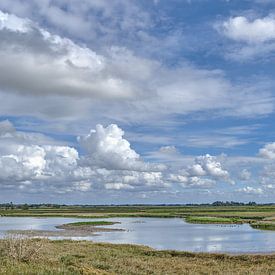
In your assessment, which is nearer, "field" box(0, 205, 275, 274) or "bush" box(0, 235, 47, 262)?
"field" box(0, 205, 275, 274)

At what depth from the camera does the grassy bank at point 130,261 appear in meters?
23.8

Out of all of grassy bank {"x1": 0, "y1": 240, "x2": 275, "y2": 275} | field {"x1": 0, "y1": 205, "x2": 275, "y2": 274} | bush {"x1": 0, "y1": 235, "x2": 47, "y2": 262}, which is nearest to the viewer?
field {"x1": 0, "y1": 205, "x2": 275, "y2": 274}

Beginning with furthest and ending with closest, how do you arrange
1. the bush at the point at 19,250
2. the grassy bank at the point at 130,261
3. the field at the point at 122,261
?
the bush at the point at 19,250
the grassy bank at the point at 130,261
the field at the point at 122,261

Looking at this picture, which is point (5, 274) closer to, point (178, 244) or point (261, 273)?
point (261, 273)

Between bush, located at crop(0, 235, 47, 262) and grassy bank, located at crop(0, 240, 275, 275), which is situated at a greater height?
bush, located at crop(0, 235, 47, 262)

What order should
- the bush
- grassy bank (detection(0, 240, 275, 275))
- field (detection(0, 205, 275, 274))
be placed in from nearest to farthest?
field (detection(0, 205, 275, 274))
grassy bank (detection(0, 240, 275, 275))
the bush

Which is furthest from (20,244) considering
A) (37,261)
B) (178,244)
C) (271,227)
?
(271,227)

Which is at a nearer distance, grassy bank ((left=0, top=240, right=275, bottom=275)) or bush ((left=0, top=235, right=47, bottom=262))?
grassy bank ((left=0, top=240, right=275, bottom=275))

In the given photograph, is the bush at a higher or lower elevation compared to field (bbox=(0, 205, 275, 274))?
higher

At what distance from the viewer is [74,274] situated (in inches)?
730

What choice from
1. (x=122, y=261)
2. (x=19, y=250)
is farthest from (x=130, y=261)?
(x=19, y=250)

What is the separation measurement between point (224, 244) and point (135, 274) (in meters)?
29.3

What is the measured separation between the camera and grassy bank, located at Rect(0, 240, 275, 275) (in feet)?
78.1

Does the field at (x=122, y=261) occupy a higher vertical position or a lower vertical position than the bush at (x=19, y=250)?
lower
